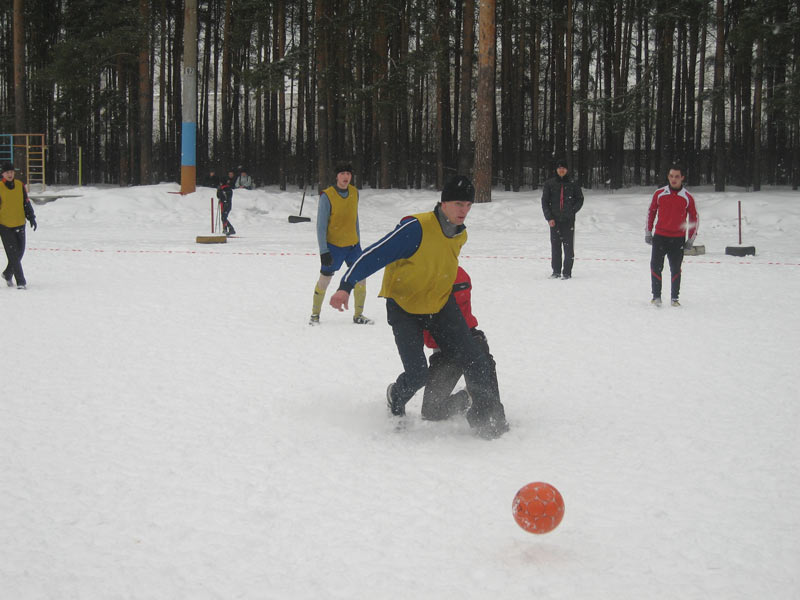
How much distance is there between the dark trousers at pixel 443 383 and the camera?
16.4 ft

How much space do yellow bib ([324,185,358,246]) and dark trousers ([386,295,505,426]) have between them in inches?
139

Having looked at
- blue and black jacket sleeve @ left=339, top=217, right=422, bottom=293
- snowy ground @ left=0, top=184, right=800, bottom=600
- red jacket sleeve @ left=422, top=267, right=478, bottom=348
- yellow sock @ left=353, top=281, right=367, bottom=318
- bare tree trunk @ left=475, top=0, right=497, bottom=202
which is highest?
bare tree trunk @ left=475, top=0, right=497, bottom=202

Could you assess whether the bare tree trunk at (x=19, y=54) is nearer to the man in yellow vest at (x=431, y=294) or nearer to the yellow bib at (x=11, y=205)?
the yellow bib at (x=11, y=205)

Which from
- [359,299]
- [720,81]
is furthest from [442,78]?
[359,299]

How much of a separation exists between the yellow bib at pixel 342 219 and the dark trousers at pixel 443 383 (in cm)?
350

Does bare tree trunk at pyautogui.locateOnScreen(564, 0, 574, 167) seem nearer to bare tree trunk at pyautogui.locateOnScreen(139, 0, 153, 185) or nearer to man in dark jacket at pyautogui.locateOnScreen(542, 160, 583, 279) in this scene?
bare tree trunk at pyautogui.locateOnScreen(139, 0, 153, 185)

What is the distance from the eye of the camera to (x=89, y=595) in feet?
9.82

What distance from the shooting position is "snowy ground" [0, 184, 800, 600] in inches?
126

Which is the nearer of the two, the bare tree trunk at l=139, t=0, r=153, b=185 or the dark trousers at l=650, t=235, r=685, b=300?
the dark trousers at l=650, t=235, r=685, b=300

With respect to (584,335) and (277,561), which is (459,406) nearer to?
(277,561)

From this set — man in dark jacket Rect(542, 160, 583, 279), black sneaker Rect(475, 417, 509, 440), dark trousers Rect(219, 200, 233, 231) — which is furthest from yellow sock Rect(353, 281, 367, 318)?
dark trousers Rect(219, 200, 233, 231)

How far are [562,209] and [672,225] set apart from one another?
249 cm

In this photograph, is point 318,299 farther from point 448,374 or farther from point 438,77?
point 438,77

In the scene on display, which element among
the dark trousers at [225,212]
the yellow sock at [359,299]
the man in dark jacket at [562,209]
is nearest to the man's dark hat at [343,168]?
the yellow sock at [359,299]
